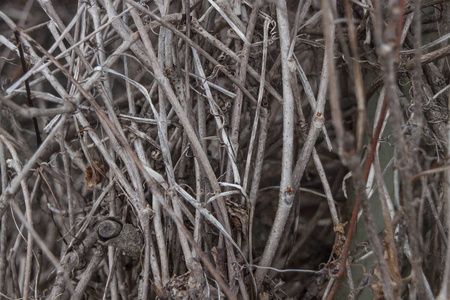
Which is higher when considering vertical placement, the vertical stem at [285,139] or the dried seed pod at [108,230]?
the vertical stem at [285,139]

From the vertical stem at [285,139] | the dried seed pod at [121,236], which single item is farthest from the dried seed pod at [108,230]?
the vertical stem at [285,139]

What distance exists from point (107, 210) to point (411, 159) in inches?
25.9

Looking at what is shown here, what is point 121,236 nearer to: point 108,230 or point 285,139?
point 108,230

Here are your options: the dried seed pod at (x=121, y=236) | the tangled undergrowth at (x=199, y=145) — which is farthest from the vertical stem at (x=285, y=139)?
the dried seed pod at (x=121, y=236)

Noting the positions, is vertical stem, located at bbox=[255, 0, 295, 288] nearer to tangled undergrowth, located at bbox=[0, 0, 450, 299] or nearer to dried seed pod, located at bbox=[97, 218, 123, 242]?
tangled undergrowth, located at bbox=[0, 0, 450, 299]

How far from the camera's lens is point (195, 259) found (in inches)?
30.6

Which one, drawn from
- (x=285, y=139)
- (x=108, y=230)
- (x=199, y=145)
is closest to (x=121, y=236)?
(x=108, y=230)

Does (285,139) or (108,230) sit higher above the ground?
(285,139)

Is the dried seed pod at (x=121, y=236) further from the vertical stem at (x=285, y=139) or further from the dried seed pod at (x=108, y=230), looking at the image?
the vertical stem at (x=285, y=139)

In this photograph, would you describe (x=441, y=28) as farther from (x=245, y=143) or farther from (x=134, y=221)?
(x=134, y=221)

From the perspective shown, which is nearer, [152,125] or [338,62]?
[152,125]

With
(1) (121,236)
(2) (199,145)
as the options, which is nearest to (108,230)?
(1) (121,236)

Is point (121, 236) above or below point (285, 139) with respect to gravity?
below

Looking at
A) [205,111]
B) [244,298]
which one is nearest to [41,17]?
[205,111]
